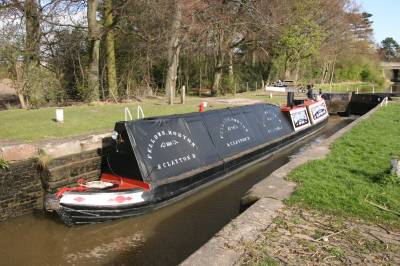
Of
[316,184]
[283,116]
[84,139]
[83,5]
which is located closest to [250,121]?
[283,116]

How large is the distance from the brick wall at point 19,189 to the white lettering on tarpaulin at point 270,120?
6.88 metres

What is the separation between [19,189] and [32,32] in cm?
1068

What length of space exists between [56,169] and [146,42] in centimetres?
1380

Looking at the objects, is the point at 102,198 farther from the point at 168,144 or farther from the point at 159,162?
the point at 168,144

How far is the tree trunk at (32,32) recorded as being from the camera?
15.4 metres

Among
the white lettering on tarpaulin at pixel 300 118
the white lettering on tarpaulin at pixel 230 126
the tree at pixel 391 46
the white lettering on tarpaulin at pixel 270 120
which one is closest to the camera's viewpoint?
the white lettering on tarpaulin at pixel 230 126

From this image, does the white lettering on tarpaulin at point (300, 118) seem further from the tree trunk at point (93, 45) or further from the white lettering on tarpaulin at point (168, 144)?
the tree trunk at point (93, 45)

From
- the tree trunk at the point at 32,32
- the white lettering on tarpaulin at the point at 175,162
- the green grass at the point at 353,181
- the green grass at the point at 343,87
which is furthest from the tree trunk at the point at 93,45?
the green grass at the point at 343,87

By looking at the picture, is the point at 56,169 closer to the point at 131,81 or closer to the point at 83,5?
the point at 83,5

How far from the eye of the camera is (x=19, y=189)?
23.8ft

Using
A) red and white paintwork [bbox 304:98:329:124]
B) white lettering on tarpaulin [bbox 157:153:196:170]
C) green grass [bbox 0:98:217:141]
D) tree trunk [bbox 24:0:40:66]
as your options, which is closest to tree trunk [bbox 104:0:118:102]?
tree trunk [bbox 24:0:40:66]

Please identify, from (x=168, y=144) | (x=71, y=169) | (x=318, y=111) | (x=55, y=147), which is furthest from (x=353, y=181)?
(x=318, y=111)

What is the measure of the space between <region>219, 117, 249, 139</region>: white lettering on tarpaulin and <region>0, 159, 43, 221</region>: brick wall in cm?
424

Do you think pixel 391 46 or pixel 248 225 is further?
pixel 391 46
